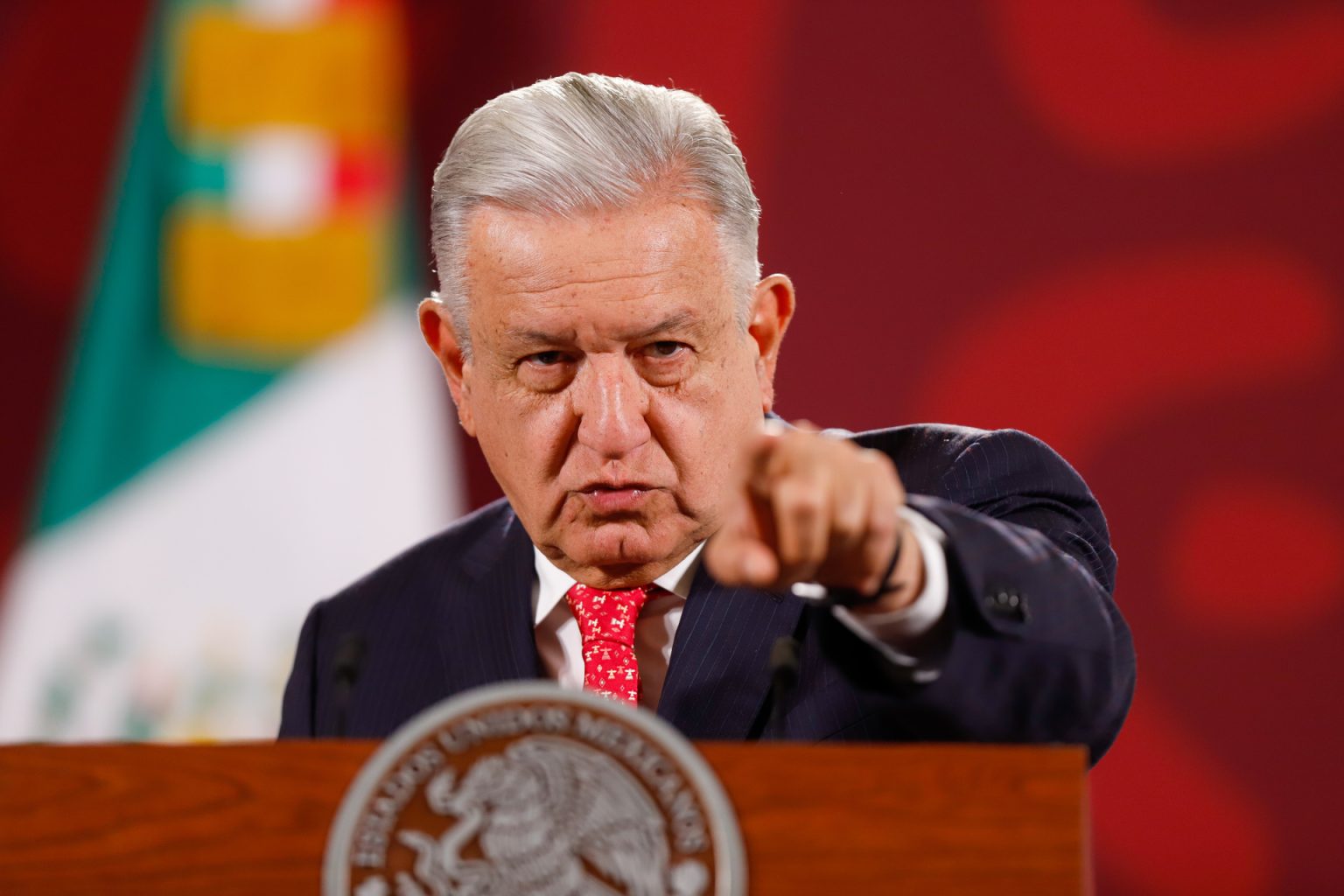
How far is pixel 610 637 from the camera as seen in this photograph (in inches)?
62.5

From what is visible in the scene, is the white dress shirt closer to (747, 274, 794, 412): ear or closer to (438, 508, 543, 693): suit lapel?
(438, 508, 543, 693): suit lapel

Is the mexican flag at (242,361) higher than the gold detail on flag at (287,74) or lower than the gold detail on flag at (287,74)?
lower

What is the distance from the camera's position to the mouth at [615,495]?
61.7 inches

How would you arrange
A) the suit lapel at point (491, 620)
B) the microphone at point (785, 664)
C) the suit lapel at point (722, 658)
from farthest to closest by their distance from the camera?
1. the suit lapel at point (491, 620)
2. the suit lapel at point (722, 658)
3. the microphone at point (785, 664)

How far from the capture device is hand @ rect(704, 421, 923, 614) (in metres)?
0.90

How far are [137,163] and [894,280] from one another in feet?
5.50

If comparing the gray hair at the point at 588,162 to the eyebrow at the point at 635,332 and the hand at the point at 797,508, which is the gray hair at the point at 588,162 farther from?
the hand at the point at 797,508

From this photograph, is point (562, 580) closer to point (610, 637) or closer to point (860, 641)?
point (610, 637)

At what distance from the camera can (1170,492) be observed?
2.69 metres

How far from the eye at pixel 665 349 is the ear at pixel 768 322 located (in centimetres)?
16

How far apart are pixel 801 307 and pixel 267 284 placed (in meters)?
1.21

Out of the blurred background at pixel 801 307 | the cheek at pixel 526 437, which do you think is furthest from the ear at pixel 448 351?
the blurred background at pixel 801 307

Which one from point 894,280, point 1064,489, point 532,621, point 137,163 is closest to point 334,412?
point 137,163

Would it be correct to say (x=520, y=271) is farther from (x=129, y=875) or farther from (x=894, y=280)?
(x=894, y=280)
